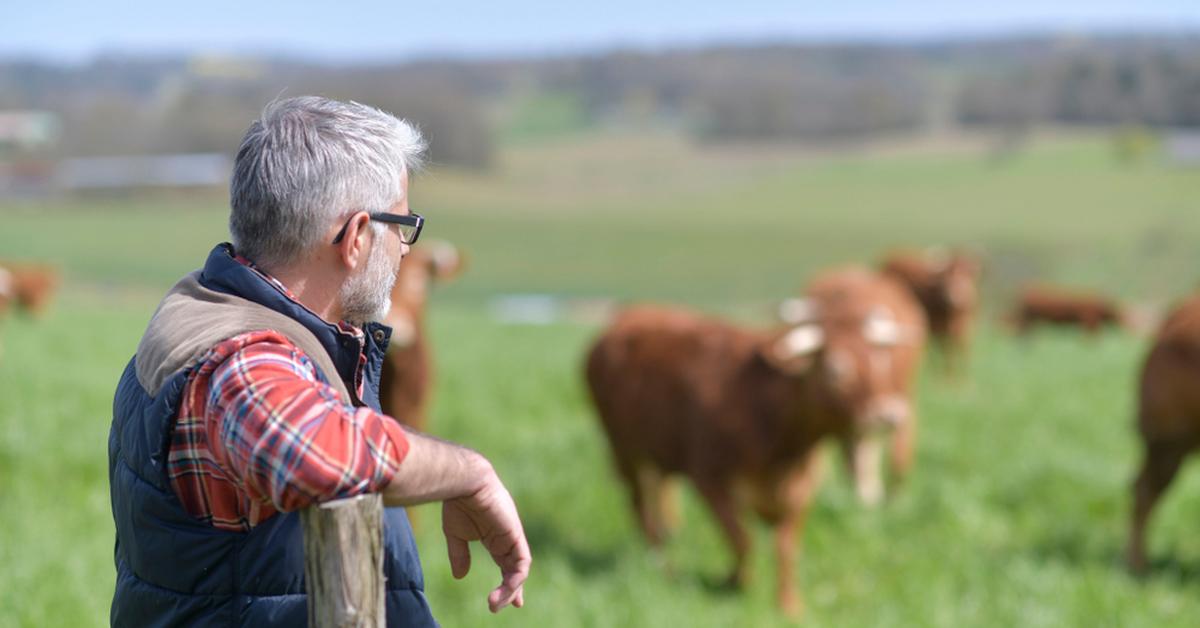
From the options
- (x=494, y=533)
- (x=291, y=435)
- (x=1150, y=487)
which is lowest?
(x=1150, y=487)

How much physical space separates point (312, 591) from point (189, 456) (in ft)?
1.00

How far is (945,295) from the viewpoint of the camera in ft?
48.8

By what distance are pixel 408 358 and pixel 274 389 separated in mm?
5633

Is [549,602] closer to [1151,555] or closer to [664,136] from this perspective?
[1151,555]

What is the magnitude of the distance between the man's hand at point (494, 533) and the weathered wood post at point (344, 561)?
0.21 m

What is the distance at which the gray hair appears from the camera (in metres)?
2.12

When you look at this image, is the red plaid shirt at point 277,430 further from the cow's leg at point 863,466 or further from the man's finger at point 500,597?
the cow's leg at point 863,466

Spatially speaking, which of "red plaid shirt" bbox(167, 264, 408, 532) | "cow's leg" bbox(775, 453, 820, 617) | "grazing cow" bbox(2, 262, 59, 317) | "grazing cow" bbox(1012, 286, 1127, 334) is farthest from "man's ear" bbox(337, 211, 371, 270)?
"grazing cow" bbox(1012, 286, 1127, 334)

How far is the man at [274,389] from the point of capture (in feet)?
→ 6.43

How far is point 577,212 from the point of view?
7256cm

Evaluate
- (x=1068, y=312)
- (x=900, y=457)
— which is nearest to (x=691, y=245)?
(x=1068, y=312)

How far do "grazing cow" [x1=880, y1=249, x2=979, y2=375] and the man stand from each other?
520 inches

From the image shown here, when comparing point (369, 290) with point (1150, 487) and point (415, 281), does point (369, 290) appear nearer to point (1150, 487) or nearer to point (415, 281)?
point (415, 281)

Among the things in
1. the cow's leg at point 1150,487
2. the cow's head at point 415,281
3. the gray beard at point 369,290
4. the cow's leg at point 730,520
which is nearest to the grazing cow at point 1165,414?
the cow's leg at point 1150,487
